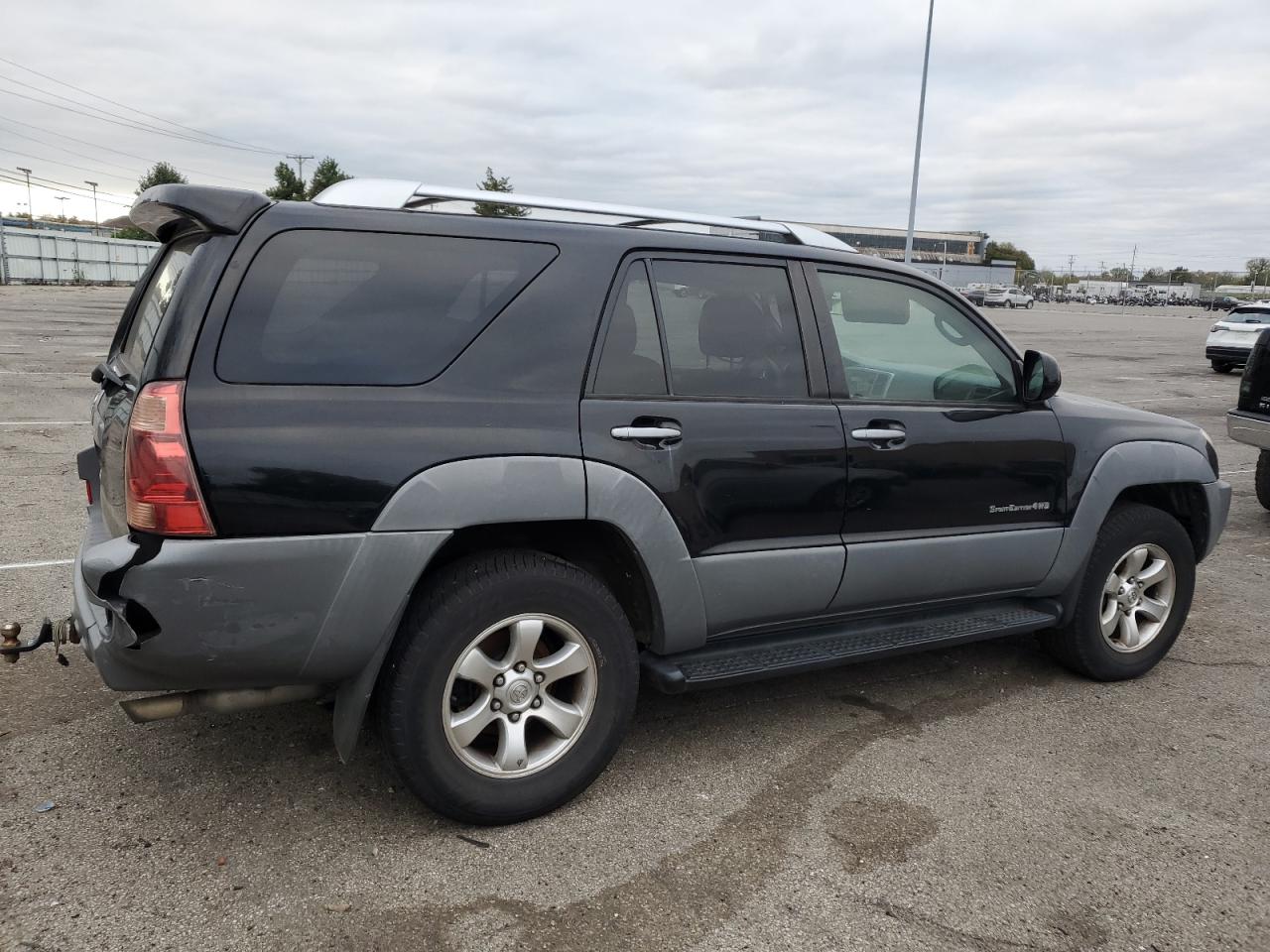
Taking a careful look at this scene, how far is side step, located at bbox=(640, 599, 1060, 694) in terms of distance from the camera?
3305 mm

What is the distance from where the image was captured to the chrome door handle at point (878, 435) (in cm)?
354

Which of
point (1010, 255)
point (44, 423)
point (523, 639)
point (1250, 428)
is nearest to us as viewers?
point (523, 639)

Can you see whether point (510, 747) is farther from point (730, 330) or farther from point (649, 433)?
point (730, 330)

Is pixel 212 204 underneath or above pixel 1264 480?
above

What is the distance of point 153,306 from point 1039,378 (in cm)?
331

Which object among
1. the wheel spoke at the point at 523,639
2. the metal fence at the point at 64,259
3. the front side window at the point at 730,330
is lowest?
the wheel spoke at the point at 523,639

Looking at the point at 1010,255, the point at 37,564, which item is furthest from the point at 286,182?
the point at 1010,255

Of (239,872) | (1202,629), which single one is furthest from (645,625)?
(1202,629)

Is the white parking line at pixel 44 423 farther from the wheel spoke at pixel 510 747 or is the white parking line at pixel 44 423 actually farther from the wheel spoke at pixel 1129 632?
the wheel spoke at pixel 1129 632

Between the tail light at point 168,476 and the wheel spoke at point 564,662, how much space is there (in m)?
1.04

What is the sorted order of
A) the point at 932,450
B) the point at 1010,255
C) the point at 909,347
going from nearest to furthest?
the point at 932,450, the point at 909,347, the point at 1010,255

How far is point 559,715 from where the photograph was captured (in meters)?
3.06


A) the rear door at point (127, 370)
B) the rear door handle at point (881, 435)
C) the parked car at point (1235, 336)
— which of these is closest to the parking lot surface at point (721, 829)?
the rear door at point (127, 370)

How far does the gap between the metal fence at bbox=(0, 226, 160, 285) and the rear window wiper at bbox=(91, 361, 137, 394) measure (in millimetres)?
40889
